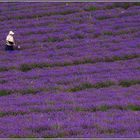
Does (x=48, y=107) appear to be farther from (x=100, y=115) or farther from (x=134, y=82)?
(x=134, y=82)

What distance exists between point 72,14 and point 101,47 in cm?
793

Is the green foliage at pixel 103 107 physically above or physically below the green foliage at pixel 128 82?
above

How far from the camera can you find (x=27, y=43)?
23062 millimetres

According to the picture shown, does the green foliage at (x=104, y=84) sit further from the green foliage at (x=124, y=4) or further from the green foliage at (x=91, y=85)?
the green foliage at (x=124, y=4)

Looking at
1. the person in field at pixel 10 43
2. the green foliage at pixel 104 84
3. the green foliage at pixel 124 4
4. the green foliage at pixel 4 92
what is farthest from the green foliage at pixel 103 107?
the green foliage at pixel 124 4

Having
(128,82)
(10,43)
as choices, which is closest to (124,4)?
(10,43)

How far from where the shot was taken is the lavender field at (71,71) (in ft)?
33.2

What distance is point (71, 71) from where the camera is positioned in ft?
56.0

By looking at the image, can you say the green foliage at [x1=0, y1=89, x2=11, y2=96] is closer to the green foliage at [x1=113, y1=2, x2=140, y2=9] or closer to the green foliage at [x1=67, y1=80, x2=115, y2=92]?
the green foliage at [x1=67, y1=80, x2=115, y2=92]

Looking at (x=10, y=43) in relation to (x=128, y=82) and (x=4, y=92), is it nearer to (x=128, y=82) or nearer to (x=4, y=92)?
(x=4, y=92)

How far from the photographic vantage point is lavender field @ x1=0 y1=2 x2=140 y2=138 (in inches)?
399

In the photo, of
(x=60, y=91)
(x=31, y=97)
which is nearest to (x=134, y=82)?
(x=60, y=91)

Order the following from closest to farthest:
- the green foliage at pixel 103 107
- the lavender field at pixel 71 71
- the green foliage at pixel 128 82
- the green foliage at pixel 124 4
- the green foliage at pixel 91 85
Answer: the lavender field at pixel 71 71 < the green foliage at pixel 103 107 < the green foliage at pixel 91 85 < the green foliage at pixel 128 82 < the green foliage at pixel 124 4

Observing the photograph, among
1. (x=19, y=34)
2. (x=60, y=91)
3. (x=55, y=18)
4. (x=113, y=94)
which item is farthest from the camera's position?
(x=55, y=18)
